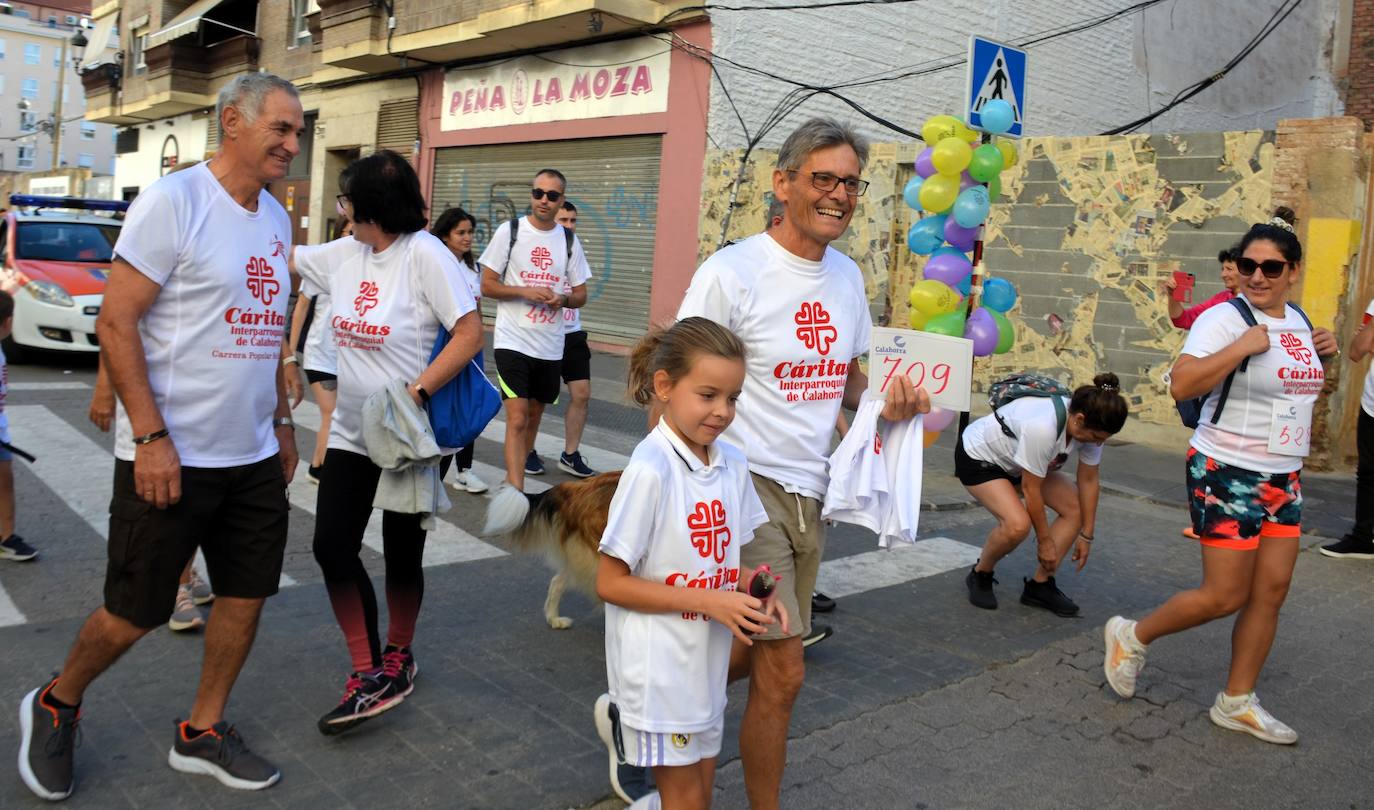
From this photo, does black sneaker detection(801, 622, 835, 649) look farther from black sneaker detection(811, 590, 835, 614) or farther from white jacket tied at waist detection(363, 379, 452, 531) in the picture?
white jacket tied at waist detection(363, 379, 452, 531)

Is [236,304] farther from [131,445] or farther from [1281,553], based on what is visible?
[1281,553]

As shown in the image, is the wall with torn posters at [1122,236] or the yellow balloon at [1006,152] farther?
the wall with torn posters at [1122,236]

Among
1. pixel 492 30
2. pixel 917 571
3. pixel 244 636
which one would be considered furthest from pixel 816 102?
pixel 244 636

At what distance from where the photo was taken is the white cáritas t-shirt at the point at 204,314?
10.2 feet

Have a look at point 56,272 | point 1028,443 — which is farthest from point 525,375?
point 56,272

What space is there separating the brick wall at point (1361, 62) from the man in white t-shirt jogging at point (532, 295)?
1766 cm

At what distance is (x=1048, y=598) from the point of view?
5.72m

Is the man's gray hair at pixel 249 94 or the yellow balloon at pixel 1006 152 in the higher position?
the yellow balloon at pixel 1006 152

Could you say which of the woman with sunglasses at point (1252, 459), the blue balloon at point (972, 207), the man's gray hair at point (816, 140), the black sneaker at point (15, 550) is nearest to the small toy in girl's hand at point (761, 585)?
the man's gray hair at point (816, 140)

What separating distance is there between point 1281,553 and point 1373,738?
0.85 m

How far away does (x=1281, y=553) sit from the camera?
4.11 meters

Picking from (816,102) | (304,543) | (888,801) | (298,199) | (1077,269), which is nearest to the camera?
(888,801)

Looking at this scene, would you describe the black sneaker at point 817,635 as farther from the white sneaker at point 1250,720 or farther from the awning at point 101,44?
the awning at point 101,44

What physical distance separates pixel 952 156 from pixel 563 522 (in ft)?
15.0
